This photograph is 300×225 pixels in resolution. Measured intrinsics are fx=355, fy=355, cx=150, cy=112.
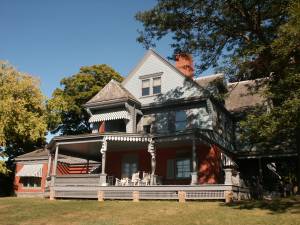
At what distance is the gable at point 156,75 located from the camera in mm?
27328

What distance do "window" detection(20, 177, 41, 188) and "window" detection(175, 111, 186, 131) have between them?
54.4 ft

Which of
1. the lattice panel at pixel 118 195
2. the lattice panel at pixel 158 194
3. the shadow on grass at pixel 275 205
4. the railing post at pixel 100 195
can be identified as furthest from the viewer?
the railing post at pixel 100 195

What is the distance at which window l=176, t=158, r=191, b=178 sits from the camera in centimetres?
2577

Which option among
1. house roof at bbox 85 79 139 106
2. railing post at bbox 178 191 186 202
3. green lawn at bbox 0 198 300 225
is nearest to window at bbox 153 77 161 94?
house roof at bbox 85 79 139 106

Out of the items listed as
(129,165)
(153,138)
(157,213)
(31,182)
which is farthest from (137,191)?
(31,182)

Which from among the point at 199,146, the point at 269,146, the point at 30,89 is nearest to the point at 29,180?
the point at 30,89

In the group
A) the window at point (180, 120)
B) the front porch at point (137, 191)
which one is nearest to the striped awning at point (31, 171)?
the front porch at point (137, 191)

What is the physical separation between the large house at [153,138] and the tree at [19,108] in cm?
886

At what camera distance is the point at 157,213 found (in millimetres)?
15445

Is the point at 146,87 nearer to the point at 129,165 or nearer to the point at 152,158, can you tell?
the point at 129,165

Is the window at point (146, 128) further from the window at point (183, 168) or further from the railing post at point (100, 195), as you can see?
the railing post at point (100, 195)

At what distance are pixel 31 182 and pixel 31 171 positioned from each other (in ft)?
5.51

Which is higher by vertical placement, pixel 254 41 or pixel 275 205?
pixel 254 41

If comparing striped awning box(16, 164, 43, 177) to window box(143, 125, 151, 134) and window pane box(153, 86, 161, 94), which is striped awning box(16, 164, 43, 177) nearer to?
window box(143, 125, 151, 134)
